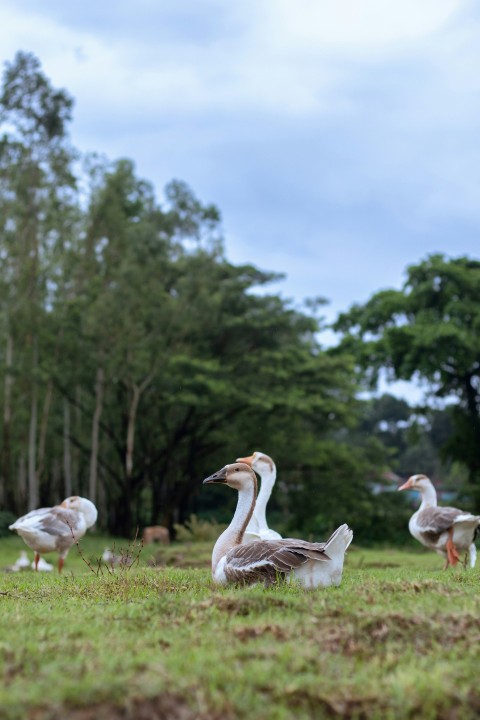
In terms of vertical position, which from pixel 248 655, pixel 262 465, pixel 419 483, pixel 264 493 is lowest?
pixel 248 655

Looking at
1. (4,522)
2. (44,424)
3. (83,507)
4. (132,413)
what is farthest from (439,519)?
(44,424)

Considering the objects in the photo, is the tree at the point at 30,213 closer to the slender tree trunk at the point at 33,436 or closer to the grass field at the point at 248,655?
the slender tree trunk at the point at 33,436

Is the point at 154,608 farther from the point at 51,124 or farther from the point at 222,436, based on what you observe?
the point at 51,124

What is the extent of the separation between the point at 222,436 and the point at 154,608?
74.7ft

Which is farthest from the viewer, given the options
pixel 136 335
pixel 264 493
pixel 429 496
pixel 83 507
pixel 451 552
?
pixel 136 335

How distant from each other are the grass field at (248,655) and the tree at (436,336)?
70.8 feet

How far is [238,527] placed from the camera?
711 centimetres

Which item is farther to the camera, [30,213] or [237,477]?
[30,213]

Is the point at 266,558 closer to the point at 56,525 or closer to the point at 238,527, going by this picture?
the point at 238,527

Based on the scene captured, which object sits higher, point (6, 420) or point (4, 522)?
point (6, 420)

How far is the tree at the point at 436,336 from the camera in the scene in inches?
1067

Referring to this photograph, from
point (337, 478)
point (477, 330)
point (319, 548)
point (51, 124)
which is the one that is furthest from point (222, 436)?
point (319, 548)

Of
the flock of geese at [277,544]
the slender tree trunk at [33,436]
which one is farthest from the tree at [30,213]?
the flock of geese at [277,544]

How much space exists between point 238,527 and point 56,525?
445 centimetres
